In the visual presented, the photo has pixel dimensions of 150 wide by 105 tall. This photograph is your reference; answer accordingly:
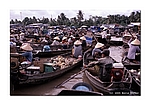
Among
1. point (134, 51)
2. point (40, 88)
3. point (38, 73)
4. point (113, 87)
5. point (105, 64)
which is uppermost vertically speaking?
point (134, 51)

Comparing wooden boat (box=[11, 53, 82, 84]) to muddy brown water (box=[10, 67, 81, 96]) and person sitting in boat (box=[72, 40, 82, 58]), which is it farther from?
person sitting in boat (box=[72, 40, 82, 58])

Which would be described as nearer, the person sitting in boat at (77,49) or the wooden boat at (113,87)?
the wooden boat at (113,87)

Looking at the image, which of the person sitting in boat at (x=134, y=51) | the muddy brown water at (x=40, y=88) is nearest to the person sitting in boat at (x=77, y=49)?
the muddy brown water at (x=40, y=88)

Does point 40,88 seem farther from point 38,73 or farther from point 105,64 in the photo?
point 105,64

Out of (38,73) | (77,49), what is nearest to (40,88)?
(38,73)

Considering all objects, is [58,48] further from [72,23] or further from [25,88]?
[72,23]

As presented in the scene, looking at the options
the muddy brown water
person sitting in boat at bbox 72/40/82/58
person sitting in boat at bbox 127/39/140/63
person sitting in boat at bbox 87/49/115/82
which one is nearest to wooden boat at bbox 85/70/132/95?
person sitting in boat at bbox 87/49/115/82

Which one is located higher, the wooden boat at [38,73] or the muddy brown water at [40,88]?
the wooden boat at [38,73]

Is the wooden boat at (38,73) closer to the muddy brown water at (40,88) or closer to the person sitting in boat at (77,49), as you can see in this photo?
the muddy brown water at (40,88)

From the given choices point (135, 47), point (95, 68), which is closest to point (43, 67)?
point (95, 68)

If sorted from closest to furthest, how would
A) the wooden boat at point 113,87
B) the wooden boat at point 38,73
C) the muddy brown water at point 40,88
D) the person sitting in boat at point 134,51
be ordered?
1. the wooden boat at point 113,87
2. the muddy brown water at point 40,88
3. the wooden boat at point 38,73
4. the person sitting in boat at point 134,51

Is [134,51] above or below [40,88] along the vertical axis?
above

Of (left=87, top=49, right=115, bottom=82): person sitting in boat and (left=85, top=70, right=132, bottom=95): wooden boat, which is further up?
(left=87, top=49, right=115, bottom=82): person sitting in boat

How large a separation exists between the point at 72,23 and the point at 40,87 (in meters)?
14.4
